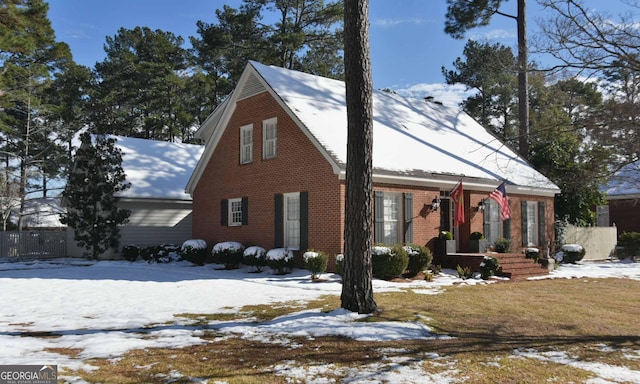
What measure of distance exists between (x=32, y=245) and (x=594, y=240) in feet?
89.1

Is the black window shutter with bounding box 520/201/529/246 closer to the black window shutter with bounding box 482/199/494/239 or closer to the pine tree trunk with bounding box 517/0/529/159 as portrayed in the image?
the black window shutter with bounding box 482/199/494/239

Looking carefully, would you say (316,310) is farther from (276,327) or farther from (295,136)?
(295,136)

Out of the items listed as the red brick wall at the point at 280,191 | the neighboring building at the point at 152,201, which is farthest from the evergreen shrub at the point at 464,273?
the neighboring building at the point at 152,201

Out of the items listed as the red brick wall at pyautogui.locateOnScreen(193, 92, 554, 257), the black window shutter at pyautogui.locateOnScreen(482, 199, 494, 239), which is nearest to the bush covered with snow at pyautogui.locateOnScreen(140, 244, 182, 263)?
the red brick wall at pyautogui.locateOnScreen(193, 92, 554, 257)

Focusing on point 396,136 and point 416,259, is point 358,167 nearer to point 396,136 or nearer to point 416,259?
point 416,259

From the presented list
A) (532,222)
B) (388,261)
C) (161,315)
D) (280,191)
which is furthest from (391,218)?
(161,315)

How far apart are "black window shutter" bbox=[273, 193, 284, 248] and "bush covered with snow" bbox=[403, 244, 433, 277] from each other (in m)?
4.18

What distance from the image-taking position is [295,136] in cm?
1747

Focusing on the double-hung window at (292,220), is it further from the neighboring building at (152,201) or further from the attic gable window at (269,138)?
the neighboring building at (152,201)

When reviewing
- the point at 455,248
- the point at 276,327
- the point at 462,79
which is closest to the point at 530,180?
the point at 455,248

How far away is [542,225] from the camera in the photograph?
73.5 ft

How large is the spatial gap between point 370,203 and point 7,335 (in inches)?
228

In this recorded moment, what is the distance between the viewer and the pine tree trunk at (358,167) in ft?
29.3

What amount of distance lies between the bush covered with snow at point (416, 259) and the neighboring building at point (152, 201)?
12.7 m
